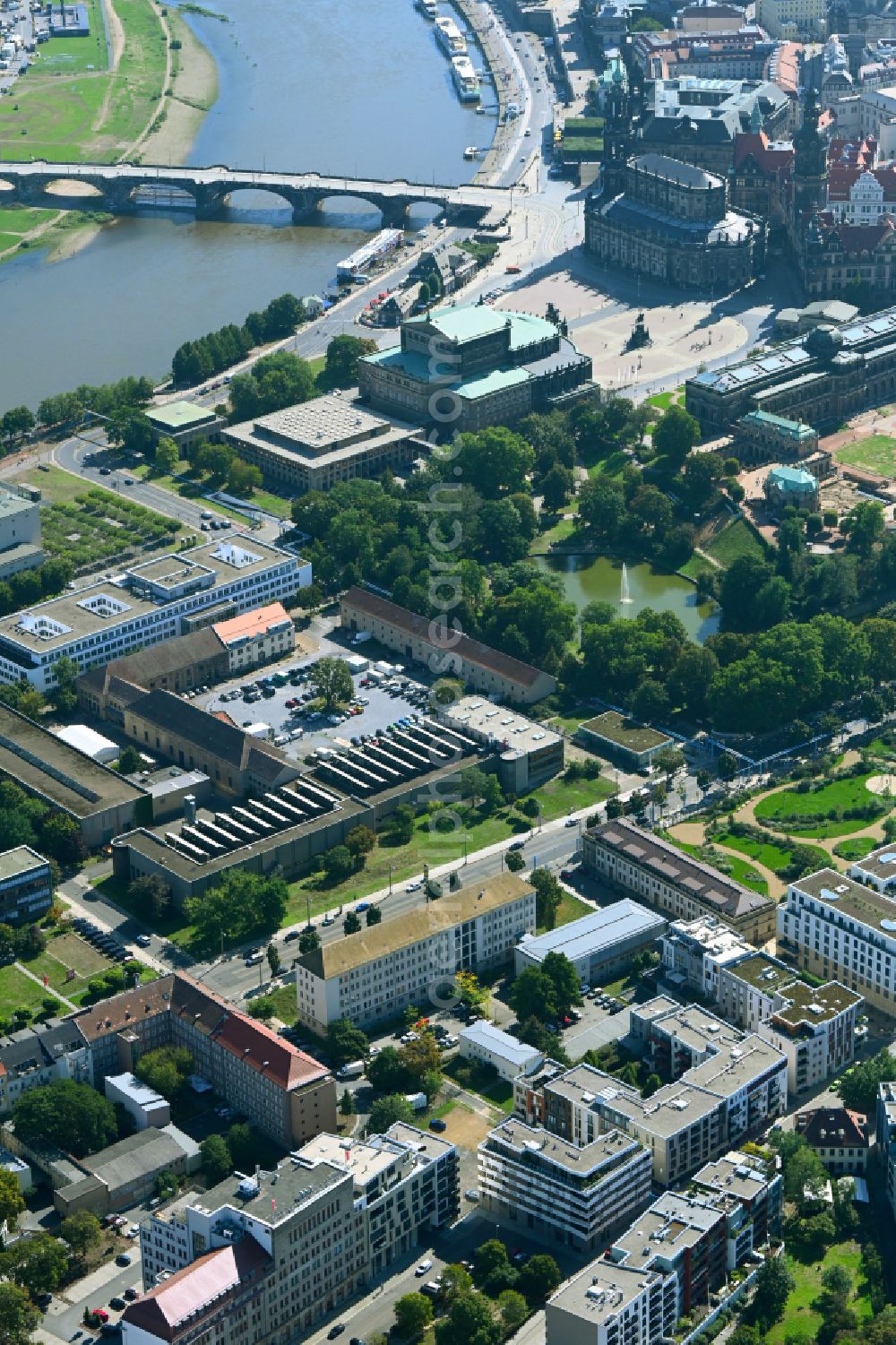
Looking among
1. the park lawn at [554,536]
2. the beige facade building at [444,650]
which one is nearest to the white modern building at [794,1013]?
the beige facade building at [444,650]

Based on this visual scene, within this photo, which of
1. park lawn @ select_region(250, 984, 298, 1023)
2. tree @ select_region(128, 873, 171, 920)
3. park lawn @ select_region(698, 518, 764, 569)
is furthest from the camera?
park lawn @ select_region(698, 518, 764, 569)

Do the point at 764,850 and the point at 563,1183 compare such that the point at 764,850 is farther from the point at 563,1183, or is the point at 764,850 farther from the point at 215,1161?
the point at 215,1161

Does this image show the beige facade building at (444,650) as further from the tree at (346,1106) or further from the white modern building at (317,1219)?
the white modern building at (317,1219)

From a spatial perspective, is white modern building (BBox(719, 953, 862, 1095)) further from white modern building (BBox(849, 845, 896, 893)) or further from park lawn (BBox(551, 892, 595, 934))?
park lawn (BBox(551, 892, 595, 934))

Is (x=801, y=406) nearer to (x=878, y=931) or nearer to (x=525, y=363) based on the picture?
(x=525, y=363)

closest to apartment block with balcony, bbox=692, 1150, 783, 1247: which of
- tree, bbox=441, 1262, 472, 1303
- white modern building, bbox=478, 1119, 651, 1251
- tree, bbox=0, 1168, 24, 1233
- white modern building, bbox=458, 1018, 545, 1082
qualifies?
white modern building, bbox=478, 1119, 651, 1251
